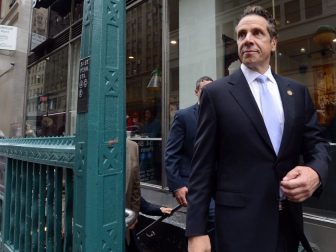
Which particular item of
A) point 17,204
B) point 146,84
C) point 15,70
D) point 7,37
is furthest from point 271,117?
point 15,70

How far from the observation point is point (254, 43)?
70.1 inches

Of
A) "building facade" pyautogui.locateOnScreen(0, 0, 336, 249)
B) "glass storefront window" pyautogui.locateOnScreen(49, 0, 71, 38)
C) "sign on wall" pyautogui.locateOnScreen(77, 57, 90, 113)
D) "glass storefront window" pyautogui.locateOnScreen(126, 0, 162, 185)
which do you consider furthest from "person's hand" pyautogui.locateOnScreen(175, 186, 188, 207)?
"glass storefront window" pyautogui.locateOnScreen(49, 0, 71, 38)

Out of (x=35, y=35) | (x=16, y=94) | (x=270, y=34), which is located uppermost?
(x=35, y=35)

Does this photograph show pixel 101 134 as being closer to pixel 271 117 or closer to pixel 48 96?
pixel 271 117

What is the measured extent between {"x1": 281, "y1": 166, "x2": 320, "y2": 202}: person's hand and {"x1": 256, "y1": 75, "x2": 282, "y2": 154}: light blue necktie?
0.17m

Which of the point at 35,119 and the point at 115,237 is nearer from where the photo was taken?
the point at 115,237

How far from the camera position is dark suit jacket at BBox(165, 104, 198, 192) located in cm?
338

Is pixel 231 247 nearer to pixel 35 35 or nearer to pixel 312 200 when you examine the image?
pixel 312 200

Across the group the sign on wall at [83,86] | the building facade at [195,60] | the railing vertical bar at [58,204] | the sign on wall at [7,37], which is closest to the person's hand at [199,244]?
the railing vertical bar at [58,204]

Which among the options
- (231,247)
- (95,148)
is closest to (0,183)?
(95,148)

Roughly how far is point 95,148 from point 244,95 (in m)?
0.79

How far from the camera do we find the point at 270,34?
6.08ft

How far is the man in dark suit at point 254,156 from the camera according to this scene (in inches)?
64.4

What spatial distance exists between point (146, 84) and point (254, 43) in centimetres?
556
